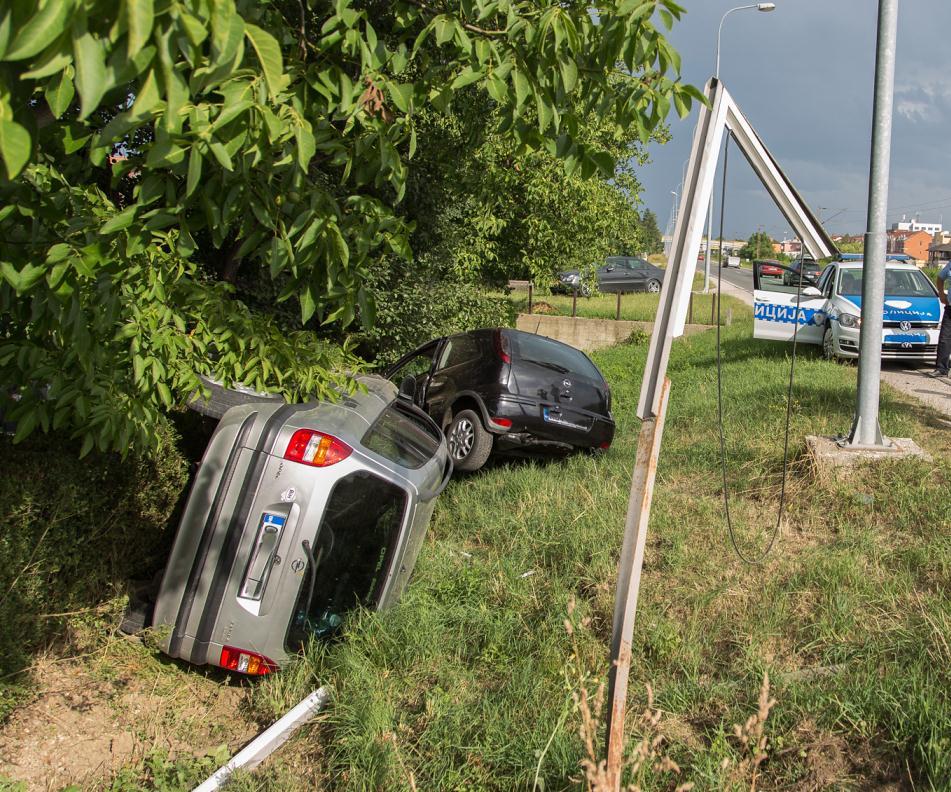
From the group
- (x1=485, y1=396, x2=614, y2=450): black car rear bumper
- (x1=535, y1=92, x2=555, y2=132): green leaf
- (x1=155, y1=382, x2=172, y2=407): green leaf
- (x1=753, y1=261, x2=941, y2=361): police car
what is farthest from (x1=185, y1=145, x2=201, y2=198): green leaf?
(x1=753, y1=261, x2=941, y2=361): police car

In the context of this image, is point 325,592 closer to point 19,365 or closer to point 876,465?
point 19,365

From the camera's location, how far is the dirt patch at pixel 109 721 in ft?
14.5

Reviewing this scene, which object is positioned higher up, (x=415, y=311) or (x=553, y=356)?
(x=415, y=311)

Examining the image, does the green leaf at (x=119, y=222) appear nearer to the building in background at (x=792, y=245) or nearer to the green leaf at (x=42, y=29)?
the green leaf at (x=42, y=29)

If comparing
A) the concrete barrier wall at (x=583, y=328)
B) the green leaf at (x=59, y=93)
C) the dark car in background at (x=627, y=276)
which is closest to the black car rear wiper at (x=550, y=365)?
the green leaf at (x=59, y=93)

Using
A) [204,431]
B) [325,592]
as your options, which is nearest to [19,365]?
[325,592]

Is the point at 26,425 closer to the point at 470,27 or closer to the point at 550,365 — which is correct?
the point at 470,27

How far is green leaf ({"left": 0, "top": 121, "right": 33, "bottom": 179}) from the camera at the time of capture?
5.87 feet

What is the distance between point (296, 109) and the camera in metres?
3.11

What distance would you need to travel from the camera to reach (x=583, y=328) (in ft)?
74.7

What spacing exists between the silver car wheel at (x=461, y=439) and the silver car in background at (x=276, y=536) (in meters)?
3.96

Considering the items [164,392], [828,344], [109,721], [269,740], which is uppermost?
[828,344]

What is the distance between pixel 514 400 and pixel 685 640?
445 cm

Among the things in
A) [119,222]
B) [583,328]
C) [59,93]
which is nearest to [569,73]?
[119,222]
